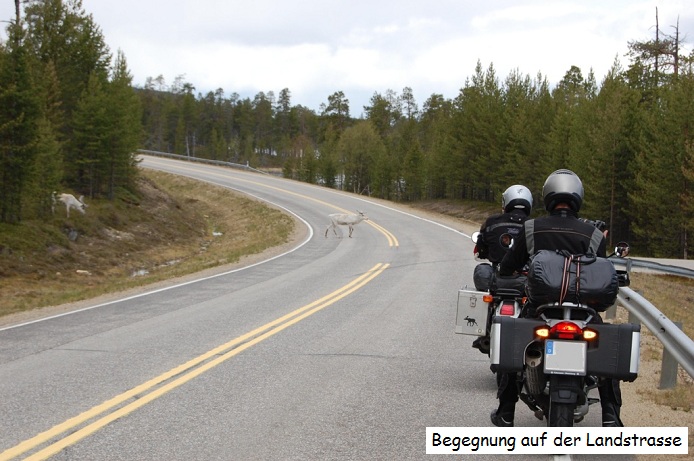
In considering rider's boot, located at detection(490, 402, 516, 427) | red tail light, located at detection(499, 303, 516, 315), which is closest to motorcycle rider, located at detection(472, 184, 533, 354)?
red tail light, located at detection(499, 303, 516, 315)

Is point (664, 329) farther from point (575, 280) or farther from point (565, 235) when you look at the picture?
point (575, 280)

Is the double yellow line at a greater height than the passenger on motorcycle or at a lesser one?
lesser

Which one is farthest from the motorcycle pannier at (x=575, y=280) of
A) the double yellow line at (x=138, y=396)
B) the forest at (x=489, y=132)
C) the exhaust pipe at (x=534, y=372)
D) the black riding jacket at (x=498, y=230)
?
the forest at (x=489, y=132)

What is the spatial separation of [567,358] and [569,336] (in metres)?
0.15

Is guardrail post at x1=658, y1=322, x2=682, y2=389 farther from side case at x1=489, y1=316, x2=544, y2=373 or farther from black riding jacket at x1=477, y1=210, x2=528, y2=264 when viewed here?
side case at x1=489, y1=316, x2=544, y2=373

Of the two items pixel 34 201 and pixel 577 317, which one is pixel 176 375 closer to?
pixel 577 317

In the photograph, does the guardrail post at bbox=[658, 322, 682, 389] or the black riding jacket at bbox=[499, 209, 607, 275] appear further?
the guardrail post at bbox=[658, 322, 682, 389]

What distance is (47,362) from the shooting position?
777cm

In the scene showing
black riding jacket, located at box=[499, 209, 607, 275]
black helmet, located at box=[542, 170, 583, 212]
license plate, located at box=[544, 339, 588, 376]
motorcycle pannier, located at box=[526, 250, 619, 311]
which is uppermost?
black helmet, located at box=[542, 170, 583, 212]

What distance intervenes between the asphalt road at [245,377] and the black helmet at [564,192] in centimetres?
196

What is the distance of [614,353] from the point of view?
4.41 meters

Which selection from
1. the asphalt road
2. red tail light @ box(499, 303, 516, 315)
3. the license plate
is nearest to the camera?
the license plate

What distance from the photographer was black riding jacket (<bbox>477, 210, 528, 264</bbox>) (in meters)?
6.46

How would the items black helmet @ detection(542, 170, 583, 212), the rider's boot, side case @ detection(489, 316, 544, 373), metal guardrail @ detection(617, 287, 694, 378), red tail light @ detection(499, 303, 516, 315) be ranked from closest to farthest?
side case @ detection(489, 316, 544, 373)
black helmet @ detection(542, 170, 583, 212)
the rider's boot
red tail light @ detection(499, 303, 516, 315)
metal guardrail @ detection(617, 287, 694, 378)
